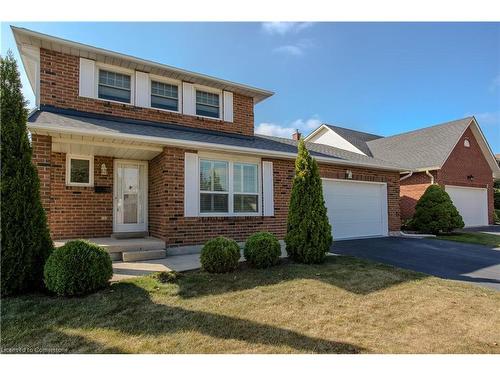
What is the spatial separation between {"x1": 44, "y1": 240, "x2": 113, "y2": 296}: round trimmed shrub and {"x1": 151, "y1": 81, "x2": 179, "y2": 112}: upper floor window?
236 inches

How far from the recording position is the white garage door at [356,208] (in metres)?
10.8

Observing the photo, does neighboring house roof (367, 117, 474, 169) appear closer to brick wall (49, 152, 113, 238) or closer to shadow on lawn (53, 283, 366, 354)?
shadow on lawn (53, 283, 366, 354)

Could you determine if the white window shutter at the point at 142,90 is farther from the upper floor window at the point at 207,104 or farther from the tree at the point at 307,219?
the tree at the point at 307,219

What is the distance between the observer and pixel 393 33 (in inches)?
328

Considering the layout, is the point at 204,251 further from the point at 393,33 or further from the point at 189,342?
the point at 393,33

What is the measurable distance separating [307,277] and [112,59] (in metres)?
8.22

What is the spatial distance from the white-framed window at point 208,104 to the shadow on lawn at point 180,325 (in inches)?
291

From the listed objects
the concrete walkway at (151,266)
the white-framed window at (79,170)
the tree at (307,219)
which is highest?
the white-framed window at (79,170)

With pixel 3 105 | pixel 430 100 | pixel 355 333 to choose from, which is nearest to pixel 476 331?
pixel 355 333

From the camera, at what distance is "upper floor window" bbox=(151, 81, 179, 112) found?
31.2 ft

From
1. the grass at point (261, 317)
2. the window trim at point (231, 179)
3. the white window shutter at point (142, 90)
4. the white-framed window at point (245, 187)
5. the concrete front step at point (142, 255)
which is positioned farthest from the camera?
the white window shutter at point (142, 90)

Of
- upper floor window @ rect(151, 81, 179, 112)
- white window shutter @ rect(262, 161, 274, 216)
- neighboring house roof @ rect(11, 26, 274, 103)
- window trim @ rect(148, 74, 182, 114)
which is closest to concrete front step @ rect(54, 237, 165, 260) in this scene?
white window shutter @ rect(262, 161, 274, 216)

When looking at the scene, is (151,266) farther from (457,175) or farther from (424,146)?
(457,175)

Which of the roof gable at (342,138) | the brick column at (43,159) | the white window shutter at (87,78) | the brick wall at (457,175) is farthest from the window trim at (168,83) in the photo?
the brick wall at (457,175)
